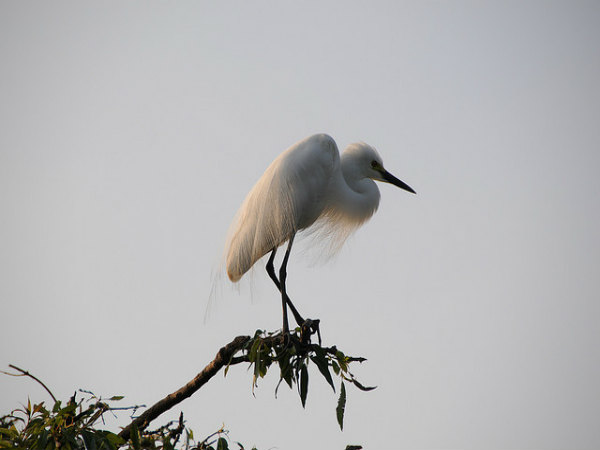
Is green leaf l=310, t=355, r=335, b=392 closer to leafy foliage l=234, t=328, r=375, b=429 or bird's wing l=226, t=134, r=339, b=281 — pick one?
leafy foliage l=234, t=328, r=375, b=429

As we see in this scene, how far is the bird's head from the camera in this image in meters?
5.95

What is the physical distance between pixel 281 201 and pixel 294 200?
0.36ft

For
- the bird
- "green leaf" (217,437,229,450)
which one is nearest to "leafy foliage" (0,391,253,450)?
"green leaf" (217,437,229,450)

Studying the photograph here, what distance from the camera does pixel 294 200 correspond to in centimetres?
531

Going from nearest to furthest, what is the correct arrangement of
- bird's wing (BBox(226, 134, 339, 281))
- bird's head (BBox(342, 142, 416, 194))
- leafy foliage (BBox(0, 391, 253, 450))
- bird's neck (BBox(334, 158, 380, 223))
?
1. leafy foliage (BBox(0, 391, 253, 450))
2. bird's wing (BBox(226, 134, 339, 281))
3. bird's neck (BBox(334, 158, 380, 223))
4. bird's head (BBox(342, 142, 416, 194))

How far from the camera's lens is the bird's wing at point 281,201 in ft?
17.4

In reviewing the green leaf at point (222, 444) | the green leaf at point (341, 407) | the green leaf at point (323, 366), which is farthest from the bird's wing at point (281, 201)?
the green leaf at point (222, 444)

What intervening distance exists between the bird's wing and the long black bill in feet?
2.43

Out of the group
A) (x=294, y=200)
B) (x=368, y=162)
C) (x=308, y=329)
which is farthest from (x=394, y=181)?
(x=308, y=329)

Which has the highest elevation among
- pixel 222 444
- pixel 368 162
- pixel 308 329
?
pixel 368 162

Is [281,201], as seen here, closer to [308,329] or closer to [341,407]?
[308,329]

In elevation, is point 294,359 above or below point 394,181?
below

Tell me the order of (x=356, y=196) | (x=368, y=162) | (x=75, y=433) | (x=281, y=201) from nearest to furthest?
(x=75, y=433) → (x=281, y=201) → (x=356, y=196) → (x=368, y=162)

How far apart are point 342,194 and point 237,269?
45.7 inches
